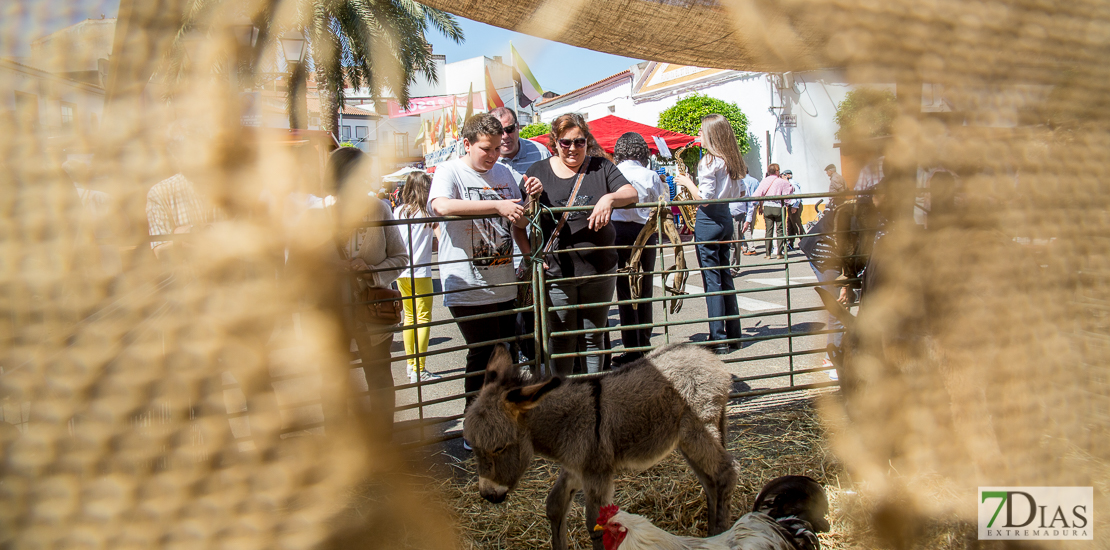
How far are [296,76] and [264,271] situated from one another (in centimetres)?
19

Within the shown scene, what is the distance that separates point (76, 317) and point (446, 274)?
351 centimetres

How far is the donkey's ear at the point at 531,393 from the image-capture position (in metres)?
2.50

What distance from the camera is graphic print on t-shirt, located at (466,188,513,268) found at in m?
3.89

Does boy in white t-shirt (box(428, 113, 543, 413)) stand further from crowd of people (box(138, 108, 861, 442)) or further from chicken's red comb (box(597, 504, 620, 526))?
chicken's red comb (box(597, 504, 620, 526))

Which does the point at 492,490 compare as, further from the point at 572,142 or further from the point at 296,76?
the point at 572,142

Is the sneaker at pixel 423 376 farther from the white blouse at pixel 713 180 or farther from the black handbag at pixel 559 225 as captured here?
the white blouse at pixel 713 180

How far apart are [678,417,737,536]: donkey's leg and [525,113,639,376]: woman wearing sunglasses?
1.27 metres

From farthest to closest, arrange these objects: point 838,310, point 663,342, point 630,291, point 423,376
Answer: point 663,342, point 423,376, point 630,291, point 838,310

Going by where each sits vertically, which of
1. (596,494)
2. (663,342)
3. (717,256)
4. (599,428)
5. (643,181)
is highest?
(643,181)

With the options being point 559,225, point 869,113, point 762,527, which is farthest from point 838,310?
point 869,113

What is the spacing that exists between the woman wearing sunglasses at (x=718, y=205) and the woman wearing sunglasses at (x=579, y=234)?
1.77 meters

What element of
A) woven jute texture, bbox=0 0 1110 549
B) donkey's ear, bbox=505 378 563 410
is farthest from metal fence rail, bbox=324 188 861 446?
woven jute texture, bbox=0 0 1110 549

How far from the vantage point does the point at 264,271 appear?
20.2 inches

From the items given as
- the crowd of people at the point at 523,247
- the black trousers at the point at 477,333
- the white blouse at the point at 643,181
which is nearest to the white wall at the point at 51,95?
the crowd of people at the point at 523,247
